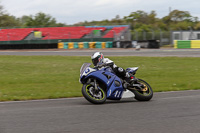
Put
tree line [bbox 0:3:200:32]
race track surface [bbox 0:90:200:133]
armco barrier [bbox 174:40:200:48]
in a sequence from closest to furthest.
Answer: race track surface [bbox 0:90:200:133] < armco barrier [bbox 174:40:200:48] < tree line [bbox 0:3:200:32]

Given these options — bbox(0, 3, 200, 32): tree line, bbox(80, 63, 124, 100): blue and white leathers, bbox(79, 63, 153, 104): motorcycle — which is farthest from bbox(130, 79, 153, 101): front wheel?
bbox(0, 3, 200, 32): tree line

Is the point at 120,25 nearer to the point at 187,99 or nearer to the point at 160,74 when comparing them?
the point at 160,74

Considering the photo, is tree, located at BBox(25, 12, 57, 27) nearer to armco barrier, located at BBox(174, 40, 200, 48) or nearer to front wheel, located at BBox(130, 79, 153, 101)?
armco barrier, located at BBox(174, 40, 200, 48)

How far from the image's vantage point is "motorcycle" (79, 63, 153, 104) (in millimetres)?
7910

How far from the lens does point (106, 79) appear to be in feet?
26.5

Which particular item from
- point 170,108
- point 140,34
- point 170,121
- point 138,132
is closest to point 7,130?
point 138,132

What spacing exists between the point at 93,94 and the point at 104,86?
1.39ft

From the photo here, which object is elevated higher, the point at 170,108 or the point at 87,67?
the point at 87,67

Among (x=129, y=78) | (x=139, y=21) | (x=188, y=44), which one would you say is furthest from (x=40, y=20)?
(x=129, y=78)

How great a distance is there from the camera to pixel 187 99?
28.6 ft

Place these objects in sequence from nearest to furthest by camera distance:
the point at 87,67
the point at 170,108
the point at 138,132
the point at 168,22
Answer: the point at 138,132 < the point at 170,108 < the point at 87,67 < the point at 168,22

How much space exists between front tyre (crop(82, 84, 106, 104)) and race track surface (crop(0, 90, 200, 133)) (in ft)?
0.60

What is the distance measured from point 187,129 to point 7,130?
296cm

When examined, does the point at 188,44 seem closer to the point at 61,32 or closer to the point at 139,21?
the point at 61,32
